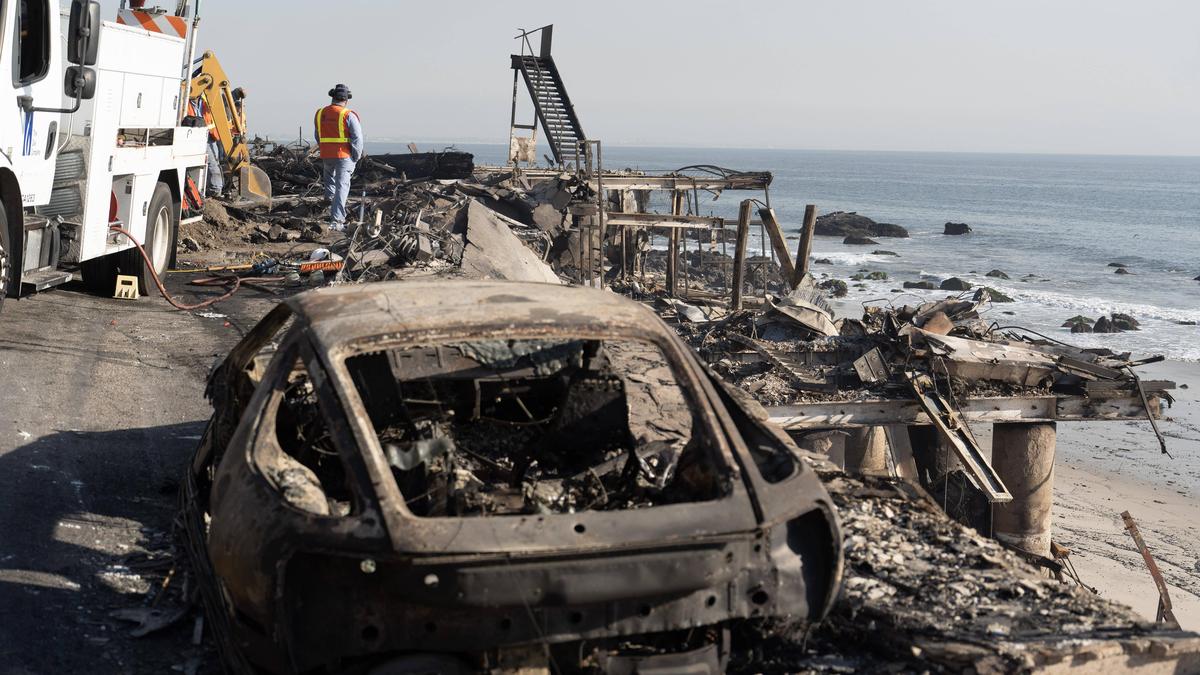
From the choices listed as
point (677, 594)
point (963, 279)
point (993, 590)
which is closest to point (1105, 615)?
point (993, 590)

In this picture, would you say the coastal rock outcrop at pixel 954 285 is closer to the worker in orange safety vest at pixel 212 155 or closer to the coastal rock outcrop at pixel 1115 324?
the coastal rock outcrop at pixel 1115 324

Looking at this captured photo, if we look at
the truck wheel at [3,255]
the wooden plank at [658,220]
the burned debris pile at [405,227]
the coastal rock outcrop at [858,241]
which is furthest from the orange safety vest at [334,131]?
the coastal rock outcrop at [858,241]

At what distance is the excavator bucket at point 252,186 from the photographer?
19828mm

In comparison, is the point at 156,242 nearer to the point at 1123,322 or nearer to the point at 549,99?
the point at 549,99

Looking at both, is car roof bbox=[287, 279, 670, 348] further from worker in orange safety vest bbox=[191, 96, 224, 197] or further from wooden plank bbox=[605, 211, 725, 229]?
worker in orange safety vest bbox=[191, 96, 224, 197]

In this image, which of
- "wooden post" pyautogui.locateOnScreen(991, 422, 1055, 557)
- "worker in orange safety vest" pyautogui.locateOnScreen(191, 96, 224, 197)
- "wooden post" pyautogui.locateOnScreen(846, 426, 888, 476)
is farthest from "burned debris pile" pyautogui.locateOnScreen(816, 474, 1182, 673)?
"worker in orange safety vest" pyautogui.locateOnScreen(191, 96, 224, 197)

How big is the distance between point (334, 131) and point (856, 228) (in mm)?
53064

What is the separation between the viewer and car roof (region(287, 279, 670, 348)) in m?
4.21

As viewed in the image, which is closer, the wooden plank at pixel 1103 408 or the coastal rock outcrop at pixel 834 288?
the wooden plank at pixel 1103 408

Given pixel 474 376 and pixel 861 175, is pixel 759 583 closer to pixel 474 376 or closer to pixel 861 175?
pixel 474 376

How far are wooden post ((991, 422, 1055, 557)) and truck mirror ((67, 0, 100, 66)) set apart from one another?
8347 mm

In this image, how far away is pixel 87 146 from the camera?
33.1ft

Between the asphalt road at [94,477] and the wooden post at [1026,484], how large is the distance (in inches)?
277

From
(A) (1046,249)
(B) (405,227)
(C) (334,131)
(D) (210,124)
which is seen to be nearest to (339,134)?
(C) (334,131)
